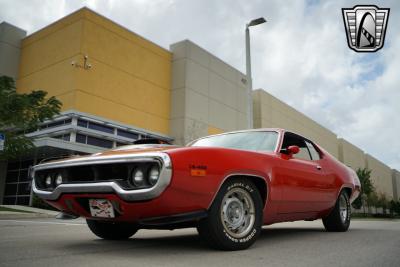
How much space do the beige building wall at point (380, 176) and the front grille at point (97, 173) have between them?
325 ft

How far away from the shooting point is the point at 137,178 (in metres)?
3.57

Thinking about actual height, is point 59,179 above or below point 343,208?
above

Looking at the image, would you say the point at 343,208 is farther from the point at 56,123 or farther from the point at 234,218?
the point at 56,123

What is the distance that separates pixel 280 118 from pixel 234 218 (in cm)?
5175

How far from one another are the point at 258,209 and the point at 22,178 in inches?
1075

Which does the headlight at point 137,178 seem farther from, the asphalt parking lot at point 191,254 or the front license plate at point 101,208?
the asphalt parking lot at point 191,254

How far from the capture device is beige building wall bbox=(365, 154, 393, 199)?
9675 cm

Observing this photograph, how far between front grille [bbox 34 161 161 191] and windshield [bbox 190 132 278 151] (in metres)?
1.72

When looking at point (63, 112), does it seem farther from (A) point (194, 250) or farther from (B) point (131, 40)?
(A) point (194, 250)

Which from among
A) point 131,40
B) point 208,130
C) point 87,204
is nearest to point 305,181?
point 87,204

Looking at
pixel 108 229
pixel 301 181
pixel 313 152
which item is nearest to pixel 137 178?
pixel 108 229

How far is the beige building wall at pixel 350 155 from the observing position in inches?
3142

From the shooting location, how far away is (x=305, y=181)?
5.22 m

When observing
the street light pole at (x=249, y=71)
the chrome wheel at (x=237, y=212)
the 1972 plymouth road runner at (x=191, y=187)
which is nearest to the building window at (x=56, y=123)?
the street light pole at (x=249, y=71)
